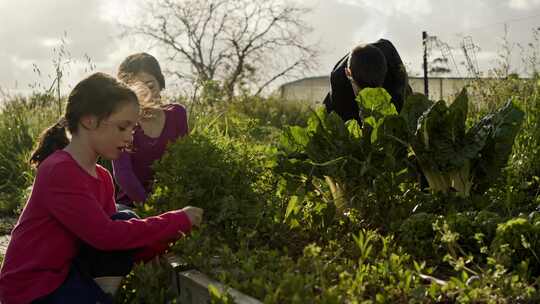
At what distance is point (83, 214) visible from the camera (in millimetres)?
2885

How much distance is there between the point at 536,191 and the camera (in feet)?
13.5

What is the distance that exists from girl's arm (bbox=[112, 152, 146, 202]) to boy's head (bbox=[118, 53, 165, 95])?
520 mm

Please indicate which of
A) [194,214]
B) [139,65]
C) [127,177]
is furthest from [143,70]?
[194,214]

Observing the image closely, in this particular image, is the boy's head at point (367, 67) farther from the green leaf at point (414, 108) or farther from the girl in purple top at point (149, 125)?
the girl in purple top at point (149, 125)

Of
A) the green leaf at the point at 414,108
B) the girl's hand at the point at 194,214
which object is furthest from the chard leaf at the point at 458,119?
the girl's hand at the point at 194,214

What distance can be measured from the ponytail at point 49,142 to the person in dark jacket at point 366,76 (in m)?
1.76

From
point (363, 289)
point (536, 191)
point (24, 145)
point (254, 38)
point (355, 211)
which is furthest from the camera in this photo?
point (254, 38)

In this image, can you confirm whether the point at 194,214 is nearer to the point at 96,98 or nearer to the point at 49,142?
the point at 96,98

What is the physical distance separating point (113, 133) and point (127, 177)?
1.23 m

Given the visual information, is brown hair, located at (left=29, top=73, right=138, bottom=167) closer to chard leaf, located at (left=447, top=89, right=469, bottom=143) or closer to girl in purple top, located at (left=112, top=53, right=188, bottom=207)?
girl in purple top, located at (left=112, top=53, right=188, bottom=207)

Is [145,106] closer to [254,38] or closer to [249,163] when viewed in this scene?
[249,163]

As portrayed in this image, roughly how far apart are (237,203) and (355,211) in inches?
24.1

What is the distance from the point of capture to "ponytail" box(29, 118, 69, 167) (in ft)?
11.3

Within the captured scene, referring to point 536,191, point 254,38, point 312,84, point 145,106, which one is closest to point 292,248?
point 145,106
